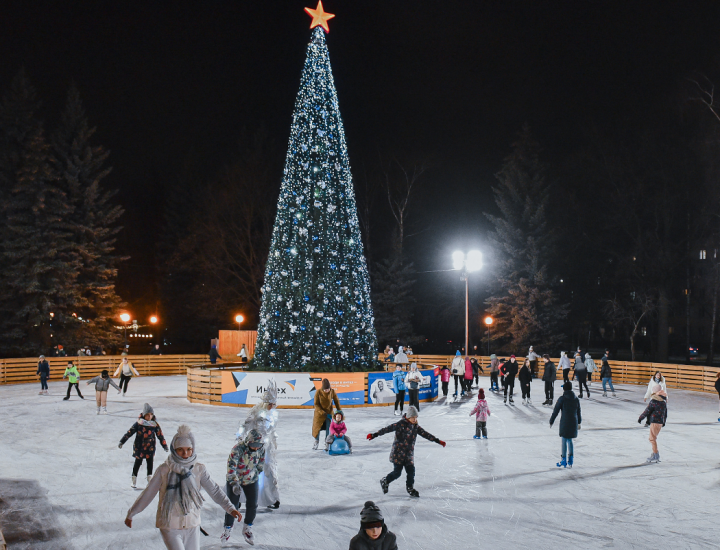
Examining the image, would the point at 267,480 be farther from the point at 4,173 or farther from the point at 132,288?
the point at 132,288

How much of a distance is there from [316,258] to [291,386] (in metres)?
4.13

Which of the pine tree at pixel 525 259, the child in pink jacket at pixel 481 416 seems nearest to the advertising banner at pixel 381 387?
the child in pink jacket at pixel 481 416

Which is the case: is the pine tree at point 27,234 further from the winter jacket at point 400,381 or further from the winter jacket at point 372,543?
the winter jacket at point 372,543

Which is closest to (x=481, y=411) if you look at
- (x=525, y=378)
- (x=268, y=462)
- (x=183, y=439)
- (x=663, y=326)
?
(x=268, y=462)

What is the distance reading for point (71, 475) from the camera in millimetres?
9328

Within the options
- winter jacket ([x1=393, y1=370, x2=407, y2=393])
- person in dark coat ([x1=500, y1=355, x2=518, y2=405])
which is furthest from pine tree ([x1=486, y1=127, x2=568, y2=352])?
winter jacket ([x1=393, y1=370, x2=407, y2=393])

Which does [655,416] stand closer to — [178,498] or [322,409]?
[322,409]

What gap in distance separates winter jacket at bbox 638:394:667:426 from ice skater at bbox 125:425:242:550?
8.47m

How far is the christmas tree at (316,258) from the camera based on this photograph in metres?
18.5

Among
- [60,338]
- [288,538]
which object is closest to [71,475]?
[288,538]

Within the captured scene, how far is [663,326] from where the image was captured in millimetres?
35562

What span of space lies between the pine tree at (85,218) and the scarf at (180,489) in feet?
109

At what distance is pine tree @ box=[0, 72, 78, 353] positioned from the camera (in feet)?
105

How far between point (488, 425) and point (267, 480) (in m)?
8.71
